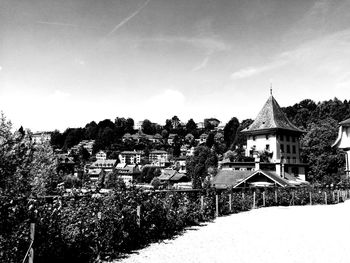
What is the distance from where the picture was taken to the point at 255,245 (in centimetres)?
959

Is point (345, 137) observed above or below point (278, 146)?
above

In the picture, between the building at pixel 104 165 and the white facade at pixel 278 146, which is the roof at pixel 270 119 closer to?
the white facade at pixel 278 146

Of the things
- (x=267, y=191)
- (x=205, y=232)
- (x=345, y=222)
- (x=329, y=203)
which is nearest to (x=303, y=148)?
(x=329, y=203)

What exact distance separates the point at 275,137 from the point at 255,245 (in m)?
50.9

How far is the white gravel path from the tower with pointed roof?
4495 centimetres

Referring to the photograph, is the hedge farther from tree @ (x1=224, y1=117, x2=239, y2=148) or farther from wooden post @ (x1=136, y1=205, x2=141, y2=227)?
tree @ (x1=224, y1=117, x2=239, y2=148)

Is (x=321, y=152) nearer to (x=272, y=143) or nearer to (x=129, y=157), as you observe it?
(x=272, y=143)

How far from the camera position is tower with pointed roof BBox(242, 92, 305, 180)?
189ft

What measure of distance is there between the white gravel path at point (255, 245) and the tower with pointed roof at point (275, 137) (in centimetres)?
4495

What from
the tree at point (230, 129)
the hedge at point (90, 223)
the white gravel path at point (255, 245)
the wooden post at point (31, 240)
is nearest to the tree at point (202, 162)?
the tree at point (230, 129)

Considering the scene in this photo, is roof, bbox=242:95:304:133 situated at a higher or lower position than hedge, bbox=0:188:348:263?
higher

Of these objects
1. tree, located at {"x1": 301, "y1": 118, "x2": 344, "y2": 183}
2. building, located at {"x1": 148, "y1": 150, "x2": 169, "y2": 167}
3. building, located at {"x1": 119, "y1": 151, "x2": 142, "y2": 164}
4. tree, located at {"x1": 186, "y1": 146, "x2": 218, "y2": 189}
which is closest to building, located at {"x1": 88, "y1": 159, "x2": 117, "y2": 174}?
building, located at {"x1": 119, "y1": 151, "x2": 142, "y2": 164}

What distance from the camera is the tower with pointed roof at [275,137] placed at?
5769 centimetres

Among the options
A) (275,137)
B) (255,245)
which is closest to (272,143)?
(275,137)
